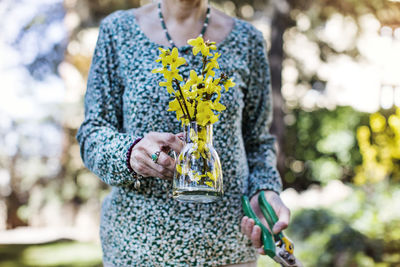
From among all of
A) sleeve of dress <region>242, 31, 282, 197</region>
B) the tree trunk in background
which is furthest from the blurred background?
sleeve of dress <region>242, 31, 282, 197</region>

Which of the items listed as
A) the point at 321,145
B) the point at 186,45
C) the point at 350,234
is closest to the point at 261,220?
the point at 186,45

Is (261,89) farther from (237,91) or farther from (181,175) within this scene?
(181,175)

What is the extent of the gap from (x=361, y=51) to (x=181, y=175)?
10.9 meters

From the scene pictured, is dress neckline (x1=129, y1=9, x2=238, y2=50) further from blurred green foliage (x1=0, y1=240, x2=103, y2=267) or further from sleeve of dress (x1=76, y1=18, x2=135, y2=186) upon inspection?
blurred green foliage (x1=0, y1=240, x2=103, y2=267)

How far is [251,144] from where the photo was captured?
1883mm

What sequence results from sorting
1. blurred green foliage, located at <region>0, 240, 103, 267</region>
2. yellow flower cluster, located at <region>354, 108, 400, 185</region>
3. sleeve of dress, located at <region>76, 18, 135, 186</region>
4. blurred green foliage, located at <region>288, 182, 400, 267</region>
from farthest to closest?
yellow flower cluster, located at <region>354, 108, 400, 185</region> → blurred green foliage, located at <region>0, 240, 103, 267</region> → blurred green foliage, located at <region>288, 182, 400, 267</region> → sleeve of dress, located at <region>76, 18, 135, 186</region>

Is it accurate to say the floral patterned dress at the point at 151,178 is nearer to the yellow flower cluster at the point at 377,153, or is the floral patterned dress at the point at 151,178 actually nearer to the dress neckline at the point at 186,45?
the dress neckline at the point at 186,45

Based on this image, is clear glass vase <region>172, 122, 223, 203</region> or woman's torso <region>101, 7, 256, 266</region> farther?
woman's torso <region>101, 7, 256, 266</region>

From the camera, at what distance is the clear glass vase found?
4.26ft

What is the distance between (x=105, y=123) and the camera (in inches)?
64.1

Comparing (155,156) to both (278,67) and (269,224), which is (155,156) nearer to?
(269,224)

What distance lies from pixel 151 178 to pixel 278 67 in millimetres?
7103

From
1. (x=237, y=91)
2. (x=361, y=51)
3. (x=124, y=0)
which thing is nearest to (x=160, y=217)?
(x=237, y=91)

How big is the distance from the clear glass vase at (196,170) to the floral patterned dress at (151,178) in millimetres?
196
